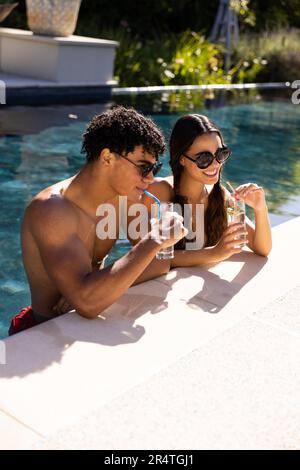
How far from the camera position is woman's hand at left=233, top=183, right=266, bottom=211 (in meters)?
3.68

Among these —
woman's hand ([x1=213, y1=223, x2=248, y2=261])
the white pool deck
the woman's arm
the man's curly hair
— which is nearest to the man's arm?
the white pool deck

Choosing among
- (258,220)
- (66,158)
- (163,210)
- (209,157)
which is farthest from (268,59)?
(163,210)

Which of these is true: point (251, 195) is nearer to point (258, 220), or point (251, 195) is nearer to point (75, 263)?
point (258, 220)

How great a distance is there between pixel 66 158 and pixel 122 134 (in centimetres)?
497

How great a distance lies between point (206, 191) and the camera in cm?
396

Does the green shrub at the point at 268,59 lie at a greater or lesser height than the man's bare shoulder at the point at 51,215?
lesser

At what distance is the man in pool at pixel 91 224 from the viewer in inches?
109

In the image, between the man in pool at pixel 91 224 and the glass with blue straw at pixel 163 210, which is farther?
the glass with blue straw at pixel 163 210

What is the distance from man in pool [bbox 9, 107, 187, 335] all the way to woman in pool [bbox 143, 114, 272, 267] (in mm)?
610

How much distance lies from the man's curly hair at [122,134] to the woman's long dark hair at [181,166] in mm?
592

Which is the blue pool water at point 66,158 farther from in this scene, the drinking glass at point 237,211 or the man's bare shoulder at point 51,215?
the drinking glass at point 237,211

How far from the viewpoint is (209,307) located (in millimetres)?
3182

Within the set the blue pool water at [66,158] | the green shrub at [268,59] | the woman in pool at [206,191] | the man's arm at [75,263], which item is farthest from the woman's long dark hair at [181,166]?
the green shrub at [268,59]
